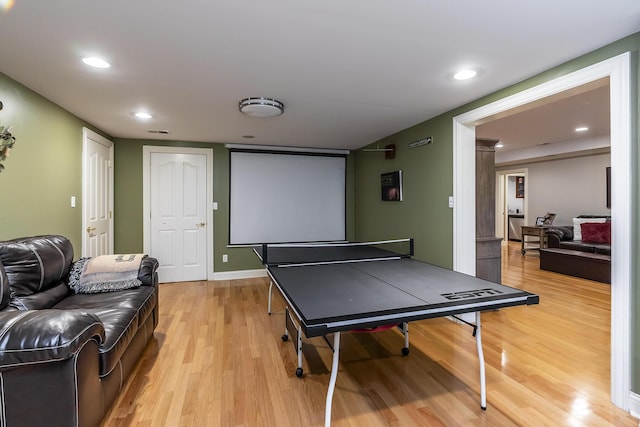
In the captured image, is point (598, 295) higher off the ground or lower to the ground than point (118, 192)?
lower

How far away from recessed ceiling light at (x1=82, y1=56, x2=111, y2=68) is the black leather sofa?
4.07 feet

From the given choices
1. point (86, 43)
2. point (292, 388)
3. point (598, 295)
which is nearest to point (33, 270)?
point (86, 43)

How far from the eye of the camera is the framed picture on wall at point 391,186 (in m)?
4.12

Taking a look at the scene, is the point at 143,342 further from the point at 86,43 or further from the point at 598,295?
the point at 598,295

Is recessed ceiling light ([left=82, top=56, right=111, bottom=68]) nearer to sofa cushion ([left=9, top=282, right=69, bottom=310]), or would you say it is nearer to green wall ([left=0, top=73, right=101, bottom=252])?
green wall ([left=0, top=73, right=101, bottom=252])

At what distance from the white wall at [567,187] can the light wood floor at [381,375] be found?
3.86 metres

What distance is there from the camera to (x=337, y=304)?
61.4 inches

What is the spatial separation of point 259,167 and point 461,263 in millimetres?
3271

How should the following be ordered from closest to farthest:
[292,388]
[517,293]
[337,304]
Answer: [337,304] → [517,293] → [292,388]

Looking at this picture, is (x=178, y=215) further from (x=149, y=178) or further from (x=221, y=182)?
(x=221, y=182)

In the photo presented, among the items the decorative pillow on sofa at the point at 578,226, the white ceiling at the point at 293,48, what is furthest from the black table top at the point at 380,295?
the decorative pillow on sofa at the point at 578,226

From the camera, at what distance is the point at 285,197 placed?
5227mm

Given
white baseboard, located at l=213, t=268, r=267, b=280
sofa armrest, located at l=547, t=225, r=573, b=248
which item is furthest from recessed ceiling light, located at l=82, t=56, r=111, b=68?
sofa armrest, located at l=547, t=225, r=573, b=248

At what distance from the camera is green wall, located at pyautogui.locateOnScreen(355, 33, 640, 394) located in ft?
5.85
